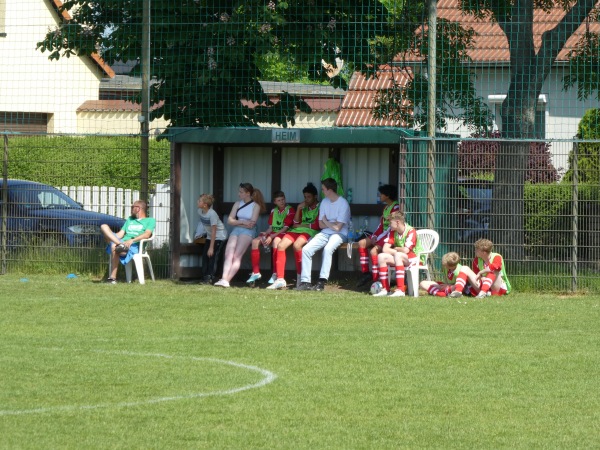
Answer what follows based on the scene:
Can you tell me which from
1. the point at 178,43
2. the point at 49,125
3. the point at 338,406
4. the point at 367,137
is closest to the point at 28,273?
the point at 49,125

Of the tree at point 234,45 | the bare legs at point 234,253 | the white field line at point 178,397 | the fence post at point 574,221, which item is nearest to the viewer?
the white field line at point 178,397

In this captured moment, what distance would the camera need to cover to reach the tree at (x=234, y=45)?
18.3 metres

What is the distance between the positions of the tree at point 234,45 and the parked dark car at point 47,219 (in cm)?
216

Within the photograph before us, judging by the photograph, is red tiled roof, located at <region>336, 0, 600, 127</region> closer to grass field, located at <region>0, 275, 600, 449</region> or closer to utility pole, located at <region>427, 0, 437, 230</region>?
utility pole, located at <region>427, 0, 437, 230</region>

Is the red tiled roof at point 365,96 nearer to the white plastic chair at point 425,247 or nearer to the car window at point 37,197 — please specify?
the white plastic chair at point 425,247

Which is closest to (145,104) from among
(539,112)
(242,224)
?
(242,224)

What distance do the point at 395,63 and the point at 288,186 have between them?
279 centimetres

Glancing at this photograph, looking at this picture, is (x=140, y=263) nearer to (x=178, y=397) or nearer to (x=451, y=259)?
(x=451, y=259)

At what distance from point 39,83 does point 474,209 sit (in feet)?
24.1

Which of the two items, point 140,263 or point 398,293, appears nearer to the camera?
point 398,293

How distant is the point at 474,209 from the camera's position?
1697 centimetres

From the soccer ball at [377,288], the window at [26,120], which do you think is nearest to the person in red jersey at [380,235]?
A: the soccer ball at [377,288]

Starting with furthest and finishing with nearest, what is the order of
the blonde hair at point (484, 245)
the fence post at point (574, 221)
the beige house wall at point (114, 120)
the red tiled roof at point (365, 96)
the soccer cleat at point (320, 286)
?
the beige house wall at point (114, 120) → the red tiled roof at point (365, 96) → the soccer cleat at point (320, 286) → the fence post at point (574, 221) → the blonde hair at point (484, 245)

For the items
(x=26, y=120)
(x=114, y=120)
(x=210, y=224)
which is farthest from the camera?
(x=114, y=120)
